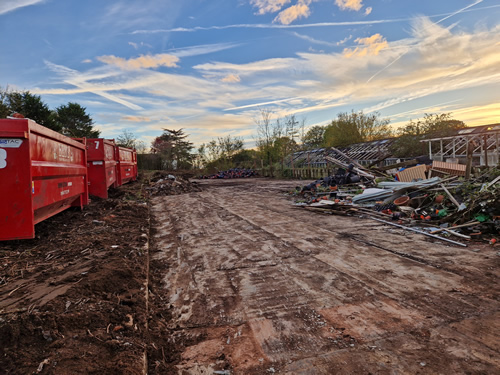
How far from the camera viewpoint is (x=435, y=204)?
326 inches

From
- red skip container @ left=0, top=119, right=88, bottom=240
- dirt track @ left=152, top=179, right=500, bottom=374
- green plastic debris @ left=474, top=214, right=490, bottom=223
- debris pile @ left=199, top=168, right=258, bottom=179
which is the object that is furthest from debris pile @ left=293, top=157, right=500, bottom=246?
debris pile @ left=199, top=168, right=258, bottom=179

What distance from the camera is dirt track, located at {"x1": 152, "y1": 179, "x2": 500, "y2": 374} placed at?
2.48 m

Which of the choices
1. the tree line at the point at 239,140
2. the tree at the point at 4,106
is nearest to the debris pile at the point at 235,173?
the tree line at the point at 239,140

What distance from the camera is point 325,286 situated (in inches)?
154

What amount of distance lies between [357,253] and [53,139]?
260 inches

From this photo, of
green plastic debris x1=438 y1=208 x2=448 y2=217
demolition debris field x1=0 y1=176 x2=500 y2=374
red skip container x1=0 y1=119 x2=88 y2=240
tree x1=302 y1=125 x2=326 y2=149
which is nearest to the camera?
demolition debris field x1=0 y1=176 x2=500 y2=374

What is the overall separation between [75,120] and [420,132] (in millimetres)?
39152

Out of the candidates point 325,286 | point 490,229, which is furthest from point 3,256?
point 490,229

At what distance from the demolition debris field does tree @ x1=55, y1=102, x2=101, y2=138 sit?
115 feet

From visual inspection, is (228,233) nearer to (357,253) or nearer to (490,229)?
(357,253)

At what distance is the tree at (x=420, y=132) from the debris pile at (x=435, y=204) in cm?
927

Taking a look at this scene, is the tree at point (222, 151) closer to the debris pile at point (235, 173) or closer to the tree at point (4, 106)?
the debris pile at point (235, 173)

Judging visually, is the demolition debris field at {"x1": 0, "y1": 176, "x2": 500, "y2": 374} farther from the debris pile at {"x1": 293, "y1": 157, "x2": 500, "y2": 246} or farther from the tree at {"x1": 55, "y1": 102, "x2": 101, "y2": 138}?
the tree at {"x1": 55, "y1": 102, "x2": 101, "y2": 138}

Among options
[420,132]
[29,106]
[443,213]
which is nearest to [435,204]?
[443,213]
